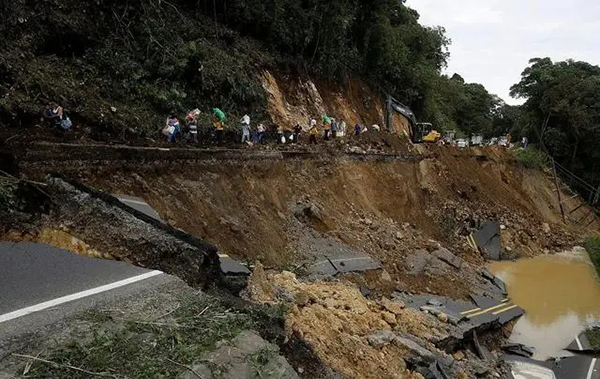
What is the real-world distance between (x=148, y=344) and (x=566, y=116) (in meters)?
38.1

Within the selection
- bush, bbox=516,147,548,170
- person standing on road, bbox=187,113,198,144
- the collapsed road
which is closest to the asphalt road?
the collapsed road

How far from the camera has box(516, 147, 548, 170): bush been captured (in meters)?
34.4

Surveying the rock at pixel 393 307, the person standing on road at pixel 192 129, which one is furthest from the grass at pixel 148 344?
the person standing on road at pixel 192 129

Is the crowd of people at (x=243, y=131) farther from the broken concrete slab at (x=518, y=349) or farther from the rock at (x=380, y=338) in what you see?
the broken concrete slab at (x=518, y=349)

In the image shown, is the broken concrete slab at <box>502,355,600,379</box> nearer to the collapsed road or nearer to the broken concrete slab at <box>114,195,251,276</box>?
the broken concrete slab at <box>114,195,251,276</box>

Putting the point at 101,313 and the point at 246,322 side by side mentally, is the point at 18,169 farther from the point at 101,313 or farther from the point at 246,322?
the point at 246,322

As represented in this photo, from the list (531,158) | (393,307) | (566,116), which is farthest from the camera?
(566,116)

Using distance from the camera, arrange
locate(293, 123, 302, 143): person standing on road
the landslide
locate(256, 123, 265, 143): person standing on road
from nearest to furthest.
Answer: the landslide, locate(256, 123, 265, 143): person standing on road, locate(293, 123, 302, 143): person standing on road

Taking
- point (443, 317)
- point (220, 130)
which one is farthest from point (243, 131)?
point (443, 317)

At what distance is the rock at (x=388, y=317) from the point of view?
10.9 m

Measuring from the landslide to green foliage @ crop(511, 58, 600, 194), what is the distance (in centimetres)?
918

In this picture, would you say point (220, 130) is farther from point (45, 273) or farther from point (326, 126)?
point (45, 273)

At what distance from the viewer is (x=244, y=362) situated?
479 centimetres

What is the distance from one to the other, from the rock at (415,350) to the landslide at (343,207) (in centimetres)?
362
